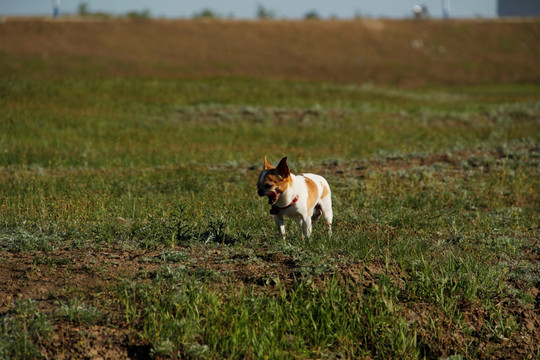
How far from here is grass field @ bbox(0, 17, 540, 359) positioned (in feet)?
23.6

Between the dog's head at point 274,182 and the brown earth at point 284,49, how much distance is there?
34856mm

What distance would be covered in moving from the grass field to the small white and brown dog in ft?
1.21

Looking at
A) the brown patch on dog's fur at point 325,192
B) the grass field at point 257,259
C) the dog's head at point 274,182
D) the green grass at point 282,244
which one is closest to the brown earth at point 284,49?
the green grass at point 282,244

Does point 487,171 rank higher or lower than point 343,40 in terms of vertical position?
lower

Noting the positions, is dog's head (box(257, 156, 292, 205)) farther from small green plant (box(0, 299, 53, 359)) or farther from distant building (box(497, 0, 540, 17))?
distant building (box(497, 0, 540, 17))

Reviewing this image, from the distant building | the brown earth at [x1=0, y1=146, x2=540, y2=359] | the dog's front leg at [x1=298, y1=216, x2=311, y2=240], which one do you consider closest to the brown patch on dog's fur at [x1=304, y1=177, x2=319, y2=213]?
the dog's front leg at [x1=298, y1=216, x2=311, y2=240]

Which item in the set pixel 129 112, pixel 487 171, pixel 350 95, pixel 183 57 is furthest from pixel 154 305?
pixel 183 57

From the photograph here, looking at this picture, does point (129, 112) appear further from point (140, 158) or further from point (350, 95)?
point (350, 95)

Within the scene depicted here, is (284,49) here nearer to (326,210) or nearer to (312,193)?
(326,210)

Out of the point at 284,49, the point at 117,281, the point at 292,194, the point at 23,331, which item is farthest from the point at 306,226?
the point at 284,49

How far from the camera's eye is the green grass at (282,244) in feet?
24.3

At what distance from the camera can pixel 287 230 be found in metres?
10.4

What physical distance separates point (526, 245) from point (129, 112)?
22446 mm

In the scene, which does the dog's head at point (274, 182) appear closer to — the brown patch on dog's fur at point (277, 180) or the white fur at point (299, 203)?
the brown patch on dog's fur at point (277, 180)
